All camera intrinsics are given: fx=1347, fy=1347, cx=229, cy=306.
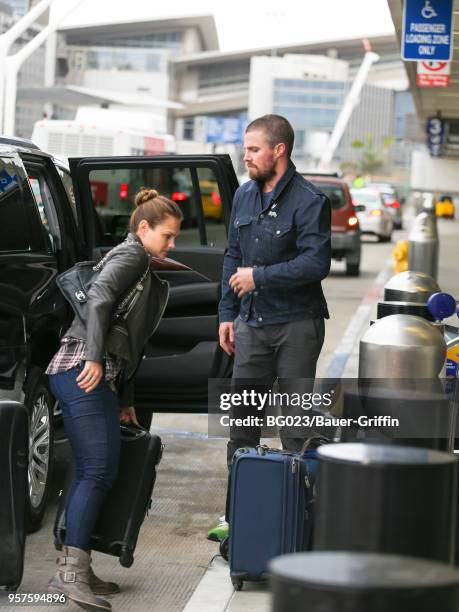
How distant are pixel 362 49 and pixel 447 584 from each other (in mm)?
167753

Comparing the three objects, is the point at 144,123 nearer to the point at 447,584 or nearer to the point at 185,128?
the point at 447,584

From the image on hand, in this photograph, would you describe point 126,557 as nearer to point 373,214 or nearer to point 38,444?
point 38,444

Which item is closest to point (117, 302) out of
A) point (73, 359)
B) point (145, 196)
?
point (73, 359)

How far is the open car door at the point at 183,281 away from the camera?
7402mm

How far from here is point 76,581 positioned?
5.21m

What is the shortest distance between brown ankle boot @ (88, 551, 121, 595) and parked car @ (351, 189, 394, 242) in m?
33.7

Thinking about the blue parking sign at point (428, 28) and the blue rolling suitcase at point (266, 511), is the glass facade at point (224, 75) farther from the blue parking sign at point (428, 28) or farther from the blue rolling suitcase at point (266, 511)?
the blue rolling suitcase at point (266, 511)

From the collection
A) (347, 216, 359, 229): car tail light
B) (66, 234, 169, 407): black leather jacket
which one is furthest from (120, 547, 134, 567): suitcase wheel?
(347, 216, 359, 229): car tail light

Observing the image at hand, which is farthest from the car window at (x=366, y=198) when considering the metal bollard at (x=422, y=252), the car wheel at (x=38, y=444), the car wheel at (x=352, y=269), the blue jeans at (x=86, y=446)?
the blue jeans at (x=86, y=446)

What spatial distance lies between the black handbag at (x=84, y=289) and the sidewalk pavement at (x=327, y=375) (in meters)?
1.19

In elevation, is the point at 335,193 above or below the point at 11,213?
below

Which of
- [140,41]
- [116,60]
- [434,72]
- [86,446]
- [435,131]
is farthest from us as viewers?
[140,41]

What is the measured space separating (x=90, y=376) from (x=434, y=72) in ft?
60.5

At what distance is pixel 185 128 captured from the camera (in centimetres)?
15125
